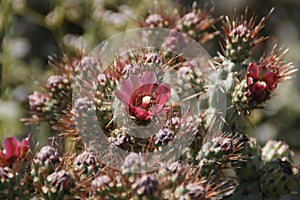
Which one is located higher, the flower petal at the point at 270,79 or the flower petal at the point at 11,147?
the flower petal at the point at 270,79

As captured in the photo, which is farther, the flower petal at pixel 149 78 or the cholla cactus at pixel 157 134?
the flower petal at pixel 149 78

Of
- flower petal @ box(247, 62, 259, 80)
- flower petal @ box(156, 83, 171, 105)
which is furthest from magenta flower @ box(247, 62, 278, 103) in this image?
flower petal @ box(156, 83, 171, 105)

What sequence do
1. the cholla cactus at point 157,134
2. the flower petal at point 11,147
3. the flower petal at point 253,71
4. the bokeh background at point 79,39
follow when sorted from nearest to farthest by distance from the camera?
the cholla cactus at point 157,134
the flower petal at point 11,147
the flower petal at point 253,71
the bokeh background at point 79,39

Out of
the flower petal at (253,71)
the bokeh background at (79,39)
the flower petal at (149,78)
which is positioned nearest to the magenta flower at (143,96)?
the flower petal at (149,78)

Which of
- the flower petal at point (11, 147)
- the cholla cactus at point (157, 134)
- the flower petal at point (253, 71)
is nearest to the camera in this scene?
the cholla cactus at point (157, 134)

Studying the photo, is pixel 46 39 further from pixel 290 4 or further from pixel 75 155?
pixel 75 155

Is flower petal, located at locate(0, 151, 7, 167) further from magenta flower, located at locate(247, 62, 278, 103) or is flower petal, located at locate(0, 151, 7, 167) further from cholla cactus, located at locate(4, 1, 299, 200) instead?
magenta flower, located at locate(247, 62, 278, 103)

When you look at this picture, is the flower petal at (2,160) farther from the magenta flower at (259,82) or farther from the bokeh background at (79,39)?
the magenta flower at (259,82)
